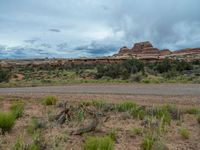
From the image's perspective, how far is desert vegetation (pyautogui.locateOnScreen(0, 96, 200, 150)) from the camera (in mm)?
8180

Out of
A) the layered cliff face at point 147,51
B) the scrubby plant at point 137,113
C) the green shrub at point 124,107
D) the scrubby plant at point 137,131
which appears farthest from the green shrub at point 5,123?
the layered cliff face at point 147,51

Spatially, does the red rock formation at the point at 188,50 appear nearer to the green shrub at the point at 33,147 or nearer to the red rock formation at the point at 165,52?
the red rock formation at the point at 165,52

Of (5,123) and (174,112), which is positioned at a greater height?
(5,123)

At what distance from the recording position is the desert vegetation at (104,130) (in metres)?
8.18

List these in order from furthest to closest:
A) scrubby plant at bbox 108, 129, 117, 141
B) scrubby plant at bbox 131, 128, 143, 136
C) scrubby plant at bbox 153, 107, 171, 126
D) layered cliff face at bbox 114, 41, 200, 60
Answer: layered cliff face at bbox 114, 41, 200, 60 < scrubby plant at bbox 153, 107, 171, 126 < scrubby plant at bbox 131, 128, 143, 136 < scrubby plant at bbox 108, 129, 117, 141

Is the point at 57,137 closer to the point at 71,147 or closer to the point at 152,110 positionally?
the point at 71,147

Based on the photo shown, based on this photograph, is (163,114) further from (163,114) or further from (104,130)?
(104,130)

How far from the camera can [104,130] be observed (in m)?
9.96

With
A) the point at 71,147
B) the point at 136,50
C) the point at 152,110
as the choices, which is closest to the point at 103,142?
the point at 71,147

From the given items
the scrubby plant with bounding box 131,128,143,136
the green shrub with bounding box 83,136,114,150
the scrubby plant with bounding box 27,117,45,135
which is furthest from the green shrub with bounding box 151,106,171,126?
the scrubby plant with bounding box 27,117,45,135

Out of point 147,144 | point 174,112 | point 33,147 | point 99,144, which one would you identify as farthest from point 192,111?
point 33,147

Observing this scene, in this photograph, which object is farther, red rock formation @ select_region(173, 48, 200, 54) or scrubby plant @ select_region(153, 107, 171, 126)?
red rock formation @ select_region(173, 48, 200, 54)

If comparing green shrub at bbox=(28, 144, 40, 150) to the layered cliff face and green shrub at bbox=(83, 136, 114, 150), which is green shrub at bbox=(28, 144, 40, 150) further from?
the layered cliff face

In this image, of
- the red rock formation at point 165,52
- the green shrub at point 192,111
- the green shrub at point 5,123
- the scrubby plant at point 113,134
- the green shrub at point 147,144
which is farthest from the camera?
the red rock formation at point 165,52
